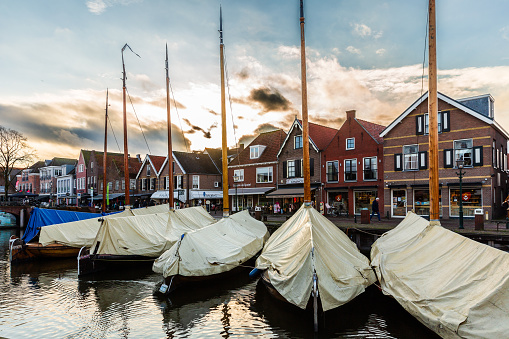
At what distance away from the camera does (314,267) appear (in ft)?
28.9

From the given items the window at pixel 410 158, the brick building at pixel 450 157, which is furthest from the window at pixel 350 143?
the window at pixel 410 158

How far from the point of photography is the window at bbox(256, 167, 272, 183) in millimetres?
39344

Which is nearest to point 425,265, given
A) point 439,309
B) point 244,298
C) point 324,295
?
point 439,309

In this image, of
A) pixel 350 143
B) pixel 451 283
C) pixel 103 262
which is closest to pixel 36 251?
pixel 103 262

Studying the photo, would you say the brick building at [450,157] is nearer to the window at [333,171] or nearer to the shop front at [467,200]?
the shop front at [467,200]

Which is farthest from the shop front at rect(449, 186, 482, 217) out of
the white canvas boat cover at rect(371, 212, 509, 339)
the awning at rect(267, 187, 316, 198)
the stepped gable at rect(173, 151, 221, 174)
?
the stepped gable at rect(173, 151, 221, 174)

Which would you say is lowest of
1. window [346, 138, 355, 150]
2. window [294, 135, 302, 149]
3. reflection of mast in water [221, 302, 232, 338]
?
reflection of mast in water [221, 302, 232, 338]

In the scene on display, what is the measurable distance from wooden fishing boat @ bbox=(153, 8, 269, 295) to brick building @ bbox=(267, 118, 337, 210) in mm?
18143

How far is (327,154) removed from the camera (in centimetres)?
3350

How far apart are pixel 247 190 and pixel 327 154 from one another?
12.0 meters

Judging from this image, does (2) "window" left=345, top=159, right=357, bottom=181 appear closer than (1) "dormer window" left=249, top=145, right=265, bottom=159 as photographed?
Yes

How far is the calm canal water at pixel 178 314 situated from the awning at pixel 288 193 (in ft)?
64.5

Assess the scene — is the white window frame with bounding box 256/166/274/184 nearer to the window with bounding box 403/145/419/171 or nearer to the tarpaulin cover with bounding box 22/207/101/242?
the window with bounding box 403/145/419/171

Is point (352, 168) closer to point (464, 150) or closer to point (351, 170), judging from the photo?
point (351, 170)
